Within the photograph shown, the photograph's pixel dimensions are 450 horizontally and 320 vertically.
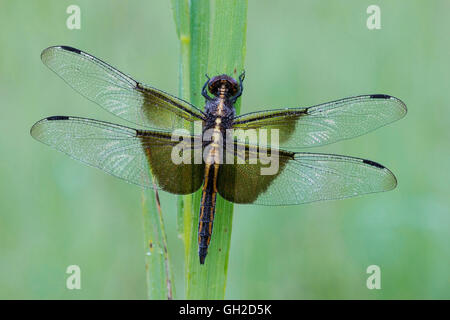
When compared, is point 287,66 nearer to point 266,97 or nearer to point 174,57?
point 266,97

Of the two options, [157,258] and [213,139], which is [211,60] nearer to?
[213,139]

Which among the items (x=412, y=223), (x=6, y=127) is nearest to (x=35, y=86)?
(x=6, y=127)

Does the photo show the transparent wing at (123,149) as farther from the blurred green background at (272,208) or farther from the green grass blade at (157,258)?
the blurred green background at (272,208)

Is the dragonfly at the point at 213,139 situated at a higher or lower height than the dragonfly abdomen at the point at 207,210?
higher

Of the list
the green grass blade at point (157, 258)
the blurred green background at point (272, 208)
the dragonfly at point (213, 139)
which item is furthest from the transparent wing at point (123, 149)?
the blurred green background at point (272, 208)

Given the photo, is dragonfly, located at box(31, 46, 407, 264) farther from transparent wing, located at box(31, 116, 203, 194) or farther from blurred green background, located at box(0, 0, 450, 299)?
blurred green background, located at box(0, 0, 450, 299)

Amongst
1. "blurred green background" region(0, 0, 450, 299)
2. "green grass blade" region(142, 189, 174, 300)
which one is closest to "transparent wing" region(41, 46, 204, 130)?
"green grass blade" region(142, 189, 174, 300)
